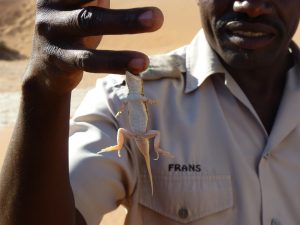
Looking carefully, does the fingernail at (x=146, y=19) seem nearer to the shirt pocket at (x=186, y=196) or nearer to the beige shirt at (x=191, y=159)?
the beige shirt at (x=191, y=159)

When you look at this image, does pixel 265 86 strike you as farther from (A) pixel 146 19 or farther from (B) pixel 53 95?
(A) pixel 146 19

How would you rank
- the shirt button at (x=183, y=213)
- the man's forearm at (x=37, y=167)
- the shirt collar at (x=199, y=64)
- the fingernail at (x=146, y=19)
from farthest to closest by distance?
the shirt collar at (x=199, y=64), the shirt button at (x=183, y=213), the man's forearm at (x=37, y=167), the fingernail at (x=146, y=19)

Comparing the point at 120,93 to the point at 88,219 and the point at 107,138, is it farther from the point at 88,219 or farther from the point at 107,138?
the point at 88,219

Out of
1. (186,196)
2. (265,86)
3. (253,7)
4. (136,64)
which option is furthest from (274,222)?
(136,64)

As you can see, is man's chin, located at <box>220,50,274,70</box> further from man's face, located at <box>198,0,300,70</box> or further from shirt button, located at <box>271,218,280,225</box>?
shirt button, located at <box>271,218,280,225</box>

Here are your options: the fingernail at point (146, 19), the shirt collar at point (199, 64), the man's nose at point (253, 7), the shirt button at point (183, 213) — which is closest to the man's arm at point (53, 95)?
the fingernail at point (146, 19)
